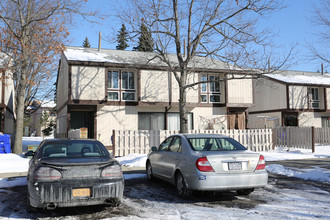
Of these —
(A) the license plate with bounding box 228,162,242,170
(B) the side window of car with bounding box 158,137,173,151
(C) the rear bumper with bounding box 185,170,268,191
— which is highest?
(B) the side window of car with bounding box 158,137,173,151

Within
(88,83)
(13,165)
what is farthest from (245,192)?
(88,83)

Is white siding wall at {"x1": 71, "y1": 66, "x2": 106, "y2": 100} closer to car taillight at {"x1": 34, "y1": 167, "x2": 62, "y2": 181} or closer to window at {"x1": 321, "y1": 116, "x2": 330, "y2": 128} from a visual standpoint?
car taillight at {"x1": 34, "y1": 167, "x2": 62, "y2": 181}

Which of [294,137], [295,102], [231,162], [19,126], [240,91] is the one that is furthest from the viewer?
[295,102]

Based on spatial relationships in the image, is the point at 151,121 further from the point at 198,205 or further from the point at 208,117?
the point at 198,205

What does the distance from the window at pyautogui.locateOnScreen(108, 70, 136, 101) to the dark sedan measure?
14893 millimetres

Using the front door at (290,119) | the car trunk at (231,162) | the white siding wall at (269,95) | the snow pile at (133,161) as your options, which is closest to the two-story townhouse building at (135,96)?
the snow pile at (133,161)

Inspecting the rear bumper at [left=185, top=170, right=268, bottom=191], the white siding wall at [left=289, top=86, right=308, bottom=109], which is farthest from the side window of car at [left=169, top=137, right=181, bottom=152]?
the white siding wall at [left=289, top=86, right=308, bottom=109]

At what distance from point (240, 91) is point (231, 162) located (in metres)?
17.6

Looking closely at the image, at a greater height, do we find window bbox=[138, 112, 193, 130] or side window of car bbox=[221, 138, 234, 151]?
window bbox=[138, 112, 193, 130]

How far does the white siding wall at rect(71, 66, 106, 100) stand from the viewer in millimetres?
18844

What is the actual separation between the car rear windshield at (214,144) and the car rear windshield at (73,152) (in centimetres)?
205

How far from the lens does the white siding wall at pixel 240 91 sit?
2241 centimetres

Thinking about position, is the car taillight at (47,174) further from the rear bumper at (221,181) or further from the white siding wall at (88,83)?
the white siding wall at (88,83)

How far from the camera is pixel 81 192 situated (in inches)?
189
